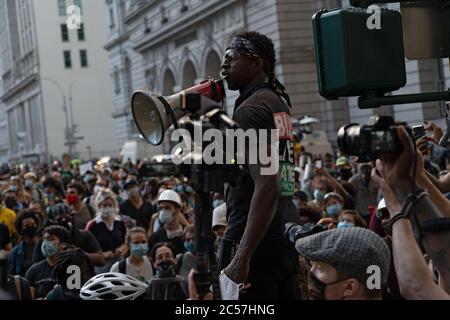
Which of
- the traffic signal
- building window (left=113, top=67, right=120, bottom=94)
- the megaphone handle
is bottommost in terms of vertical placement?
the megaphone handle

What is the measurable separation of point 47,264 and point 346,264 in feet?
19.9

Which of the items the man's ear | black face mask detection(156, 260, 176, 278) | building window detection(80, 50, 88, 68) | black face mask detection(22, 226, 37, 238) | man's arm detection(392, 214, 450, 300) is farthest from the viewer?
building window detection(80, 50, 88, 68)

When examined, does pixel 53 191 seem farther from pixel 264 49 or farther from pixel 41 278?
pixel 264 49

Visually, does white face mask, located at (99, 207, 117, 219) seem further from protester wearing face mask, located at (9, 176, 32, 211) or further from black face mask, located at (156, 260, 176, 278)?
protester wearing face mask, located at (9, 176, 32, 211)

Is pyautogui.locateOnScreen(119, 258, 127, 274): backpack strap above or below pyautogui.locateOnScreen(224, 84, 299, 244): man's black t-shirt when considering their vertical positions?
below

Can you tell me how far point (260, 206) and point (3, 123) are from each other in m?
74.7

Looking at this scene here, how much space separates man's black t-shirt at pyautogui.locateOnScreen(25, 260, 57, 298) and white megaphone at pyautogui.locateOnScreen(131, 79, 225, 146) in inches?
192

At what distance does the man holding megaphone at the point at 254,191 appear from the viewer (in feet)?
16.0

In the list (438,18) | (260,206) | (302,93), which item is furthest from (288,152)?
(302,93)

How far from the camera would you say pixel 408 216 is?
11.1 feet

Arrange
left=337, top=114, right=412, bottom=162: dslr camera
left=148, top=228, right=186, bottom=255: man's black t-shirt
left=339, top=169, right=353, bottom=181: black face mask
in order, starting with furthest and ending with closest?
left=339, top=169, right=353, bottom=181: black face mask → left=148, top=228, right=186, bottom=255: man's black t-shirt → left=337, top=114, right=412, bottom=162: dslr camera

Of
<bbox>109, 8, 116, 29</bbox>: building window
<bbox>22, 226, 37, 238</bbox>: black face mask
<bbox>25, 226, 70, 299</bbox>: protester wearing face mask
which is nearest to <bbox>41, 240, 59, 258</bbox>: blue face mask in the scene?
<bbox>25, 226, 70, 299</bbox>: protester wearing face mask

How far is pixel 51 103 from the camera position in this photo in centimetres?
7238

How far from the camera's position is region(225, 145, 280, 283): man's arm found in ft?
15.4
